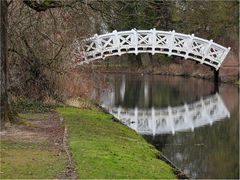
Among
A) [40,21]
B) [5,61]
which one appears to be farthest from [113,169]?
[40,21]

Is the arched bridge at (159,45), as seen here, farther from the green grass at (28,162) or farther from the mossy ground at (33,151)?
the green grass at (28,162)

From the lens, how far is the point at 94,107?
25.2m

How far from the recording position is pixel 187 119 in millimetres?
27781

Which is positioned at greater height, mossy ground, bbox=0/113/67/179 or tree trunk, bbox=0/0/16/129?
tree trunk, bbox=0/0/16/129

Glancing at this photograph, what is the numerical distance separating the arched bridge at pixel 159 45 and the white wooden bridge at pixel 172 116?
8400 millimetres

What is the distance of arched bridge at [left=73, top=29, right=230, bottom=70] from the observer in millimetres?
40312

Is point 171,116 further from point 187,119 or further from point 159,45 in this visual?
point 159,45

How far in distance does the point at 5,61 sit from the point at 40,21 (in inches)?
275

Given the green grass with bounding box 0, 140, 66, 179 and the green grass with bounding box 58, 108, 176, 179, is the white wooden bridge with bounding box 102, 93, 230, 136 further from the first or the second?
the green grass with bounding box 0, 140, 66, 179

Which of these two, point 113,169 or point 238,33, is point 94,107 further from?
point 238,33

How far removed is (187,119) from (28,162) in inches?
659

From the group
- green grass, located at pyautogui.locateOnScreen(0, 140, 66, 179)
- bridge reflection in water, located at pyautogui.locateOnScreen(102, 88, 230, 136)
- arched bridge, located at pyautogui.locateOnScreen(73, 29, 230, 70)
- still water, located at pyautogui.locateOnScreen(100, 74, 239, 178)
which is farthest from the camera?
arched bridge, located at pyautogui.locateOnScreen(73, 29, 230, 70)

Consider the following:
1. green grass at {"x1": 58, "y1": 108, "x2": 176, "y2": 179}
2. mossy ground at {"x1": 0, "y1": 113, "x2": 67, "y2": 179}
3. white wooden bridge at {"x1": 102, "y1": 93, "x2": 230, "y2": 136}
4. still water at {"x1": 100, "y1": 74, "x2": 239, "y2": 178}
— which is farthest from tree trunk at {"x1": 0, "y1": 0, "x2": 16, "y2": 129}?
white wooden bridge at {"x1": 102, "y1": 93, "x2": 230, "y2": 136}

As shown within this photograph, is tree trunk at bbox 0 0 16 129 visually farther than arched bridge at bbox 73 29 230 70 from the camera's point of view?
No
